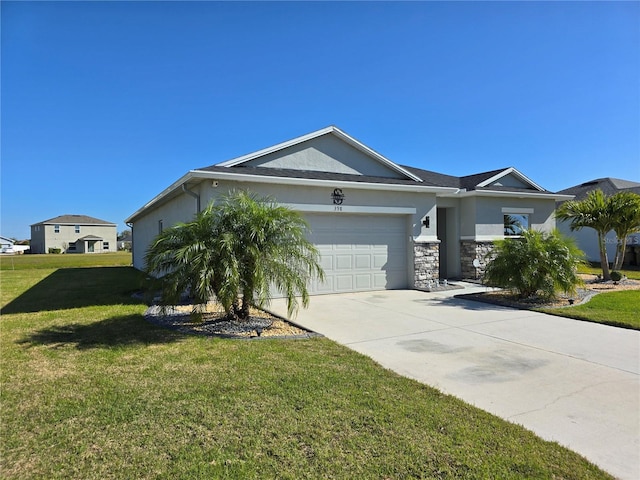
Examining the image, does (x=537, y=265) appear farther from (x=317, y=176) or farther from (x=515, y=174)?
(x=515, y=174)

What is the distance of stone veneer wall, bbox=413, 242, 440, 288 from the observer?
12.6 metres

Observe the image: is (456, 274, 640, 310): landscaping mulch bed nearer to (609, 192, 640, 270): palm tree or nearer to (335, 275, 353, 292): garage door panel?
(609, 192, 640, 270): palm tree

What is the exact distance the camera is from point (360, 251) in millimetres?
12000

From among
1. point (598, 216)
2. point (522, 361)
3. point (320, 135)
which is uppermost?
point (320, 135)

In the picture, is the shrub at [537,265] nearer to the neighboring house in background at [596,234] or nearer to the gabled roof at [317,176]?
the gabled roof at [317,176]

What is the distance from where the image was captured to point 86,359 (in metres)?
5.21

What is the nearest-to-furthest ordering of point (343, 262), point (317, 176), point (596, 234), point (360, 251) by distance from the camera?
point (317, 176) < point (343, 262) < point (360, 251) < point (596, 234)

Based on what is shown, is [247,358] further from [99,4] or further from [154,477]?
[99,4]

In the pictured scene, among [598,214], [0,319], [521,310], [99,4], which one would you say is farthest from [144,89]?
[598,214]

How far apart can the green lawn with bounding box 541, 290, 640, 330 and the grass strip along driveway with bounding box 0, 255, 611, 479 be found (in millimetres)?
5606

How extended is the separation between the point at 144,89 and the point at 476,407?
43.7 feet

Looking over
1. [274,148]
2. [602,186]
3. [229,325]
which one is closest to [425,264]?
[274,148]

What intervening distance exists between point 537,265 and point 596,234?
20.0 metres

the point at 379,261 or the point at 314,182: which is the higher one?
the point at 314,182
